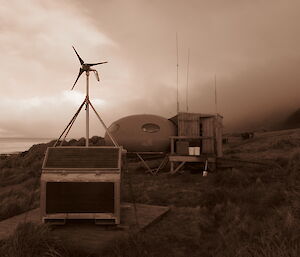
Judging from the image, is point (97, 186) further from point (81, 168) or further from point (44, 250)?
point (44, 250)

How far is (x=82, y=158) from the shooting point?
22.7 feet

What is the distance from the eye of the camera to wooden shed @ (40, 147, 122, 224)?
663 centimetres

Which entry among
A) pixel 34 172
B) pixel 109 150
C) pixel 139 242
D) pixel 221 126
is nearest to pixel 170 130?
pixel 221 126

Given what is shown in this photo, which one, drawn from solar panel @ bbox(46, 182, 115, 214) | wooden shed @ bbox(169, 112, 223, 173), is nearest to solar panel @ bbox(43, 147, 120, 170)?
solar panel @ bbox(46, 182, 115, 214)

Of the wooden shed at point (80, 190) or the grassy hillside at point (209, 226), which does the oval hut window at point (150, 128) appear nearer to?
the grassy hillside at point (209, 226)

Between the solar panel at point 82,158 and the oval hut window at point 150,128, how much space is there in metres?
12.6

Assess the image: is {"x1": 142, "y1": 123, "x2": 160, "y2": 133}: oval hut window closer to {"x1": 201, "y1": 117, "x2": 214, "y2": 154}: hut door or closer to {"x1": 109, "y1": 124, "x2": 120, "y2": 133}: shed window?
{"x1": 109, "y1": 124, "x2": 120, "y2": 133}: shed window

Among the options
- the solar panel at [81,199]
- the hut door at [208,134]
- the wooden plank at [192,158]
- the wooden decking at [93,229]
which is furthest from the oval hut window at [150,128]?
the solar panel at [81,199]

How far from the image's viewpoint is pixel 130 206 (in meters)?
9.34

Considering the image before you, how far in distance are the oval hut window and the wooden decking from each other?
1132 cm

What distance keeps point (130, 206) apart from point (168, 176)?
8196 mm

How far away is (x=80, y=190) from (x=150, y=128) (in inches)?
517

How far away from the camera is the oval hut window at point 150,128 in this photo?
1962 cm

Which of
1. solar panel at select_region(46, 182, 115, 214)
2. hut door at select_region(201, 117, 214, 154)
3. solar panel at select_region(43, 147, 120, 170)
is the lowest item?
solar panel at select_region(46, 182, 115, 214)
